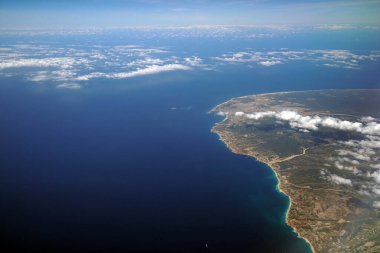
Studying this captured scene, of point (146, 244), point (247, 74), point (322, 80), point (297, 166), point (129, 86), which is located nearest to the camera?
point (146, 244)

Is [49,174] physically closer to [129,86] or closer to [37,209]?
[37,209]

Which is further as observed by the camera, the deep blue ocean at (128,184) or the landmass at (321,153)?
the landmass at (321,153)

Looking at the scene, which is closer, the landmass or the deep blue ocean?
the deep blue ocean

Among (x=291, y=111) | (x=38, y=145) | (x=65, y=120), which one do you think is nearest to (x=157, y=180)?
(x=38, y=145)

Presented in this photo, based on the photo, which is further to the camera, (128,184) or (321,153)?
(321,153)
